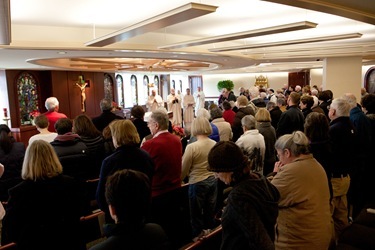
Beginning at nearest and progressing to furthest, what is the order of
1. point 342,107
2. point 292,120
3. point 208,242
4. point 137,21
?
point 208,242 → point 342,107 → point 292,120 → point 137,21

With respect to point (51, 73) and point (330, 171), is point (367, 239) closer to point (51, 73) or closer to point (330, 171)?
point (330, 171)

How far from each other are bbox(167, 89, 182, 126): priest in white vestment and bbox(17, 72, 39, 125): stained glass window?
439cm

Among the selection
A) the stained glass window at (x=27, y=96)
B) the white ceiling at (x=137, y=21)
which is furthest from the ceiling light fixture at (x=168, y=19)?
the stained glass window at (x=27, y=96)

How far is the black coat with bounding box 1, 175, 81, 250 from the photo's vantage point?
74.0 inches

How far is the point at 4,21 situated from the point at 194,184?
8.39ft

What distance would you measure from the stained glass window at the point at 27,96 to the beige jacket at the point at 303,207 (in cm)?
953

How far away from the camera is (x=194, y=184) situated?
2994 mm

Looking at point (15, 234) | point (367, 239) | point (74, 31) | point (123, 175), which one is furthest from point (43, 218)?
point (74, 31)

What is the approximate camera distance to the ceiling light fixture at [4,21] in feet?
9.08

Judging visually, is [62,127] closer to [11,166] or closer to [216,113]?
[11,166]

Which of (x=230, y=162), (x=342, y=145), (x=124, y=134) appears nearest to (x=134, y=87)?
(x=342, y=145)

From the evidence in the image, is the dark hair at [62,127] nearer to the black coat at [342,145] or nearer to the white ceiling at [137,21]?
the white ceiling at [137,21]

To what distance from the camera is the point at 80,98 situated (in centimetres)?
1113

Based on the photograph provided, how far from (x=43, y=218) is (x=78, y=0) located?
2.88m
